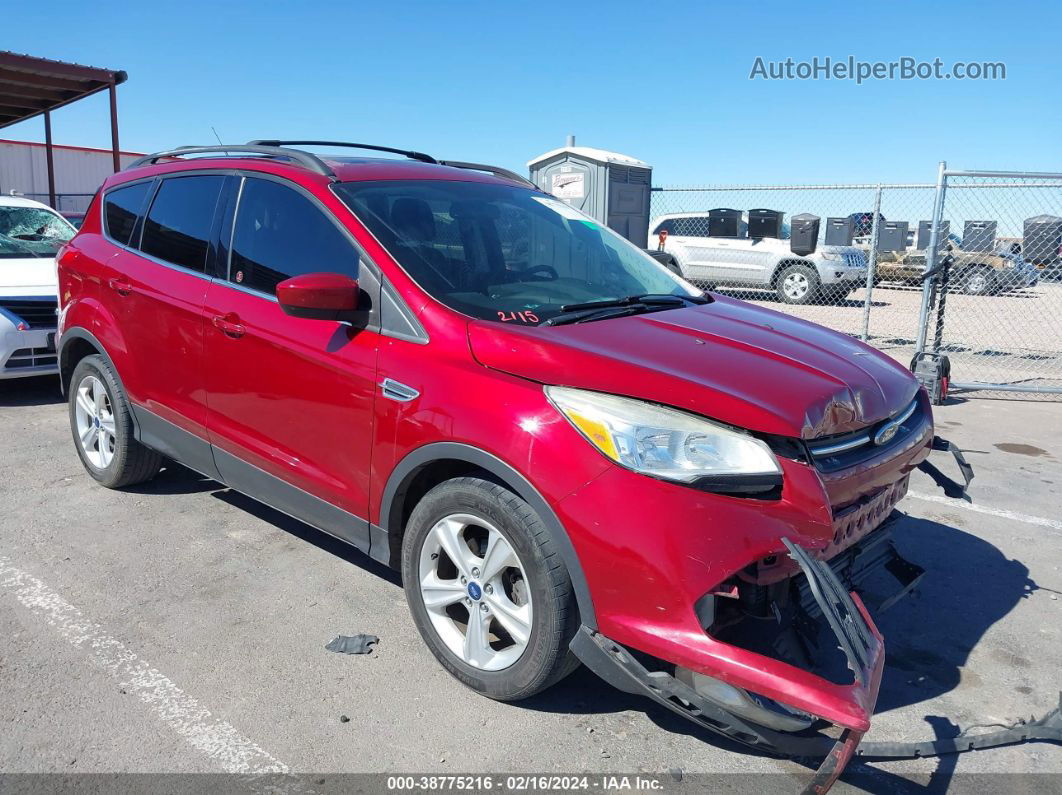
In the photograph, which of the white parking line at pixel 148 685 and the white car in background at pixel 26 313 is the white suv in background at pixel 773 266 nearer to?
the white car in background at pixel 26 313

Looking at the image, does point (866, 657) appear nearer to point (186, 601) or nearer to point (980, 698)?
point (980, 698)

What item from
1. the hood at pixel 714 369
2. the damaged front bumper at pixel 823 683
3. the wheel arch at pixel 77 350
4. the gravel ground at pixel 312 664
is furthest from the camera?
the wheel arch at pixel 77 350

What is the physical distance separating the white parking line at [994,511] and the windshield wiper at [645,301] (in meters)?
2.09

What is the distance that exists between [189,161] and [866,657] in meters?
3.87

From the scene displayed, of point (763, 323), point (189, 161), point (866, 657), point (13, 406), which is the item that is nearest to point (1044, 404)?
point (763, 323)

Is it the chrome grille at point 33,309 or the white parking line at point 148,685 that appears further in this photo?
the chrome grille at point 33,309

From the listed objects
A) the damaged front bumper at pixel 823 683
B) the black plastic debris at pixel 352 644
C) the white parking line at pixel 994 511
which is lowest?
the black plastic debris at pixel 352 644

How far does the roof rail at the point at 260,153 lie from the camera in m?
3.59

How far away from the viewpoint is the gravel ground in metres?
2.65

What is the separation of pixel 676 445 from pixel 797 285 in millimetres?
13777

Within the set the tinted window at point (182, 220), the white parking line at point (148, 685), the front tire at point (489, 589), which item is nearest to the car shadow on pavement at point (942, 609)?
the front tire at point (489, 589)

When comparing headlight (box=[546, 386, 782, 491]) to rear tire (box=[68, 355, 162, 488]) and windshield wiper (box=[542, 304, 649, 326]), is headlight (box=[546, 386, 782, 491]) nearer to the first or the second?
windshield wiper (box=[542, 304, 649, 326])

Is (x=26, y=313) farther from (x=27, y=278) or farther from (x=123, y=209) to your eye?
(x=123, y=209)

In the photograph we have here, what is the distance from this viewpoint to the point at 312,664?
314cm
